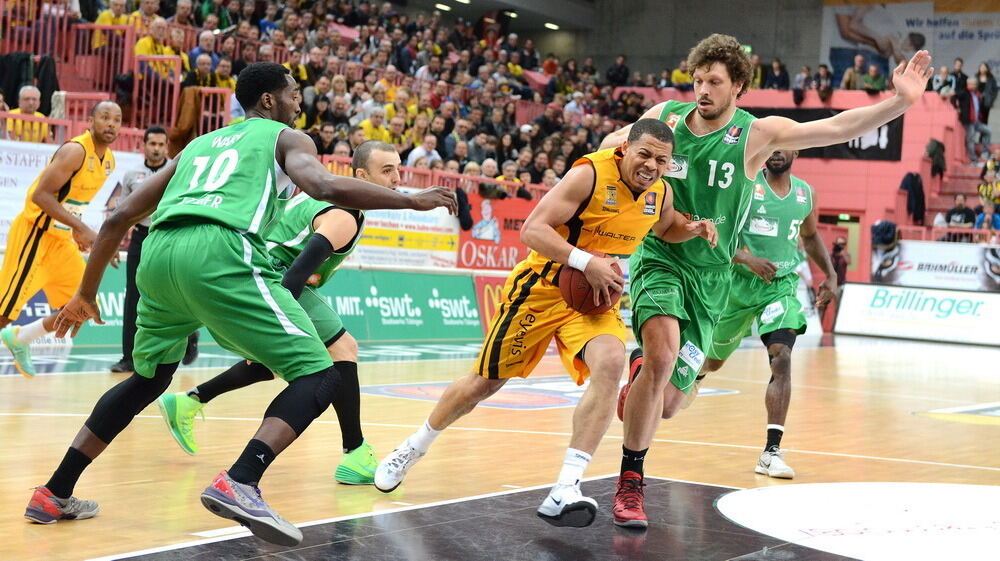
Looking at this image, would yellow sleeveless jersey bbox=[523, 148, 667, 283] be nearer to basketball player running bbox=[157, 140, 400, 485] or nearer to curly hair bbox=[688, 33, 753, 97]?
curly hair bbox=[688, 33, 753, 97]

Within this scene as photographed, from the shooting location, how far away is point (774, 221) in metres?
7.99

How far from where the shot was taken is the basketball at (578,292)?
5352 mm

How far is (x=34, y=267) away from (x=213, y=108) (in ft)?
25.6

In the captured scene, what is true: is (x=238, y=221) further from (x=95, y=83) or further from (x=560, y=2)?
(x=560, y=2)

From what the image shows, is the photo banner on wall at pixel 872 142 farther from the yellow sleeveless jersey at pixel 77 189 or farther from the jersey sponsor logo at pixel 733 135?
the jersey sponsor logo at pixel 733 135

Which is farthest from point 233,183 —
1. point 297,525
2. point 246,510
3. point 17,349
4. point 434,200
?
point 17,349

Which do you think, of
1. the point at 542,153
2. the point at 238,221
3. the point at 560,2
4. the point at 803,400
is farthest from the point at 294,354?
the point at 560,2

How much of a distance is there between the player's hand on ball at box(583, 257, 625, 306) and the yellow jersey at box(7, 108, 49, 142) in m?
10.0

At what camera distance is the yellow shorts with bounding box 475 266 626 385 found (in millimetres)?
5590

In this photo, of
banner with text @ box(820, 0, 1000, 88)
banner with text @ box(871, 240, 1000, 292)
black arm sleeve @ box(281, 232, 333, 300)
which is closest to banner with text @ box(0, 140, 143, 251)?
black arm sleeve @ box(281, 232, 333, 300)

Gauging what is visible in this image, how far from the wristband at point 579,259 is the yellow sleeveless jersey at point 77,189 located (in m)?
5.32

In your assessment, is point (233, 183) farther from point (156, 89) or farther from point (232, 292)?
point (156, 89)

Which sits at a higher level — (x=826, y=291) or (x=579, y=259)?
(x=579, y=259)

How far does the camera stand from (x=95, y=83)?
17141 millimetres
